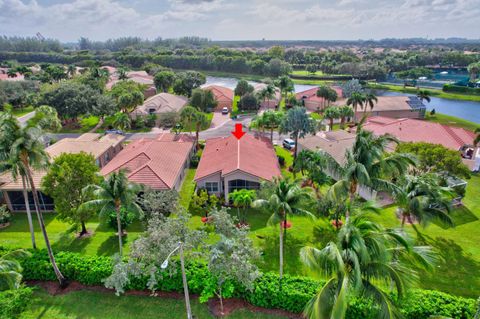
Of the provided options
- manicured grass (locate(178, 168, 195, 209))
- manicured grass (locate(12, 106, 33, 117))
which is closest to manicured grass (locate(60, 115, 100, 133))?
manicured grass (locate(12, 106, 33, 117))

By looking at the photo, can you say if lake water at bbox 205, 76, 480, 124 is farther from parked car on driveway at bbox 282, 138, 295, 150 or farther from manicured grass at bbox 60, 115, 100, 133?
manicured grass at bbox 60, 115, 100, 133

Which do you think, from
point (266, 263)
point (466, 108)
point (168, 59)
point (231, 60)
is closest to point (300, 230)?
point (266, 263)

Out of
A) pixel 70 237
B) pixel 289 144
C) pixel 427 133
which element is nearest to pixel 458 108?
pixel 427 133

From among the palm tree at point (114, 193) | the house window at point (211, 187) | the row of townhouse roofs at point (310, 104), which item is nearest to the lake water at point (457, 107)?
the row of townhouse roofs at point (310, 104)

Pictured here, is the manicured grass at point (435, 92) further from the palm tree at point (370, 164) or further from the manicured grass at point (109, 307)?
the manicured grass at point (109, 307)

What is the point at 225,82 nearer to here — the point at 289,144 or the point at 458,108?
the point at 458,108
